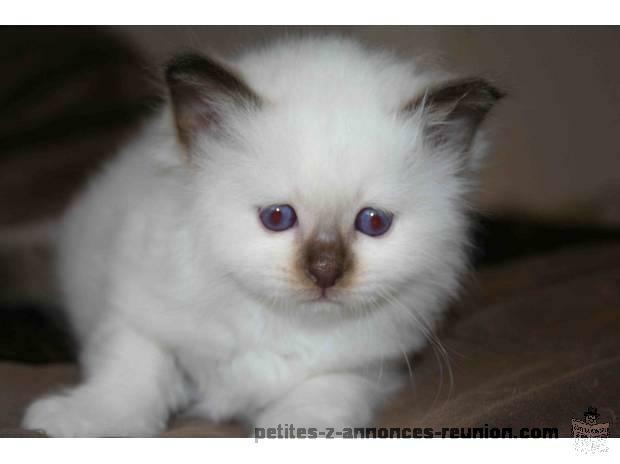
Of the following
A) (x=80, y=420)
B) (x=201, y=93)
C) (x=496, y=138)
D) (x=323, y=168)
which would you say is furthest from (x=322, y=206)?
(x=496, y=138)

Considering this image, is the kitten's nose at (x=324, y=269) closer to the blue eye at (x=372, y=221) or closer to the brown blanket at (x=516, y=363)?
the blue eye at (x=372, y=221)

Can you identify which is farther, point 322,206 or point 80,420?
point 80,420

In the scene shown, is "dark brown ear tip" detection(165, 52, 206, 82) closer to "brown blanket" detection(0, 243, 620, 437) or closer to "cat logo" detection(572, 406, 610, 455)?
"brown blanket" detection(0, 243, 620, 437)

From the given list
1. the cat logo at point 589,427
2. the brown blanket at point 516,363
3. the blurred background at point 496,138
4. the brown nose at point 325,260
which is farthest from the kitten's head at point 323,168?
the blurred background at point 496,138

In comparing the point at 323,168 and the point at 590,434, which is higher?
the point at 323,168

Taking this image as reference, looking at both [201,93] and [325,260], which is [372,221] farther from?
[201,93]

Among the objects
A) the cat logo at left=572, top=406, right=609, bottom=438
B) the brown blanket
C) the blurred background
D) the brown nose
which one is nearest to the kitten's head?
the brown nose
